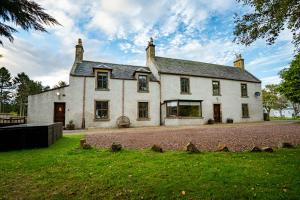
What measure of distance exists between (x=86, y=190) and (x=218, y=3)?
6.42 metres

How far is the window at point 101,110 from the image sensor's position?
1664 cm

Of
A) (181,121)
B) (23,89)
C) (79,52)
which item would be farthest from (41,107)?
(23,89)

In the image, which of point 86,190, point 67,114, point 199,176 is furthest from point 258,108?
point 86,190

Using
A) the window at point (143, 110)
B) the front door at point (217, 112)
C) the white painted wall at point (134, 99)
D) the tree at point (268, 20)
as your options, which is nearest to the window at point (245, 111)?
the white painted wall at point (134, 99)

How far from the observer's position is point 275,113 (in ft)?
154

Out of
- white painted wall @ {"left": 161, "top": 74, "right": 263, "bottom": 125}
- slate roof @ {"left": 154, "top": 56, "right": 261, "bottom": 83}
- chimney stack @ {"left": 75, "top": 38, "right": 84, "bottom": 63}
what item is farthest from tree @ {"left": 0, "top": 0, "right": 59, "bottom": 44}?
chimney stack @ {"left": 75, "top": 38, "right": 84, "bottom": 63}

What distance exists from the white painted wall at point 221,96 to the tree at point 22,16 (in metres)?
16.3

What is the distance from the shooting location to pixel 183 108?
1811 centimetres

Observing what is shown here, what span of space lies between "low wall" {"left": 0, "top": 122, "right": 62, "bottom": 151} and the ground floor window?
41.9ft

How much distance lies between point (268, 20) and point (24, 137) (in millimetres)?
8502

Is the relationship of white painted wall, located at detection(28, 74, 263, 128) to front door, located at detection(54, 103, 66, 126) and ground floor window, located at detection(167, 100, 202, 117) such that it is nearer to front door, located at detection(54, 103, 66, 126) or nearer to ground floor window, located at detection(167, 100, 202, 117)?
front door, located at detection(54, 103, 66, 126)

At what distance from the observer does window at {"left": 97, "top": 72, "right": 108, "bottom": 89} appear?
16.9m

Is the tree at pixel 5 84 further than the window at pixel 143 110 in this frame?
Yes

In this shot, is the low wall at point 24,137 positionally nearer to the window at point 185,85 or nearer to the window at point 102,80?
the window at point 102,80
